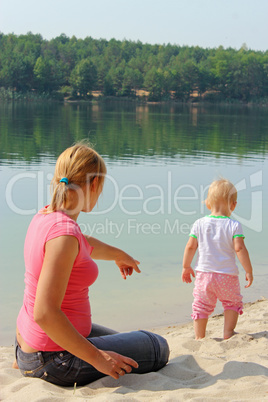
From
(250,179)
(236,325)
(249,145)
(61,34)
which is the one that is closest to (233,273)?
(236,325)

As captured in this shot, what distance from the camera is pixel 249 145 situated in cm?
2317

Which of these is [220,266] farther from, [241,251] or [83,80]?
[83,80]

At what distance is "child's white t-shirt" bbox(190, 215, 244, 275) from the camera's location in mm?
4227

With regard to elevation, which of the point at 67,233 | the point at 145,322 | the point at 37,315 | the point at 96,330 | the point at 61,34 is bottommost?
the point at 145,322

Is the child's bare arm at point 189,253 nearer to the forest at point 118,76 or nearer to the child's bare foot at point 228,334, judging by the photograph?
the child's bare foot at point 228,334

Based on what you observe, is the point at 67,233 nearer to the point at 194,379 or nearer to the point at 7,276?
the point at 194,379

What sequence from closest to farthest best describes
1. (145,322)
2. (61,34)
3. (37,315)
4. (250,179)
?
A: 1. (37,315)
2. (145,322)
3. (250,179)
4. (61,34)

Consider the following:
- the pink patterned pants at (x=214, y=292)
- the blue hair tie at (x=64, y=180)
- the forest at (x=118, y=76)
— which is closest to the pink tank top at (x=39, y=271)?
the blue hair tie at (x=64, y=180)

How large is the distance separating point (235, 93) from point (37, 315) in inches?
4553

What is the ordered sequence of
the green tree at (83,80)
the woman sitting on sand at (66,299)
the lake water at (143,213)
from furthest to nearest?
the green tree at (83,80) < the lake water at (143,213) < the woman sitting on sand at (66,299)

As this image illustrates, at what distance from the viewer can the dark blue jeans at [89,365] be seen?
2.69 meters

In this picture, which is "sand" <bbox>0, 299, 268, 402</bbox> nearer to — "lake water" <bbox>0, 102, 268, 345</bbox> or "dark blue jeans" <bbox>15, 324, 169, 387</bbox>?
"dark blue jeans" <bbox>15, 324, 169, 387</bbox>

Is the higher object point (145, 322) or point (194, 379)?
point (194, 379)

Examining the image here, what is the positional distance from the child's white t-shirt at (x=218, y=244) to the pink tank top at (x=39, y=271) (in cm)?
170
